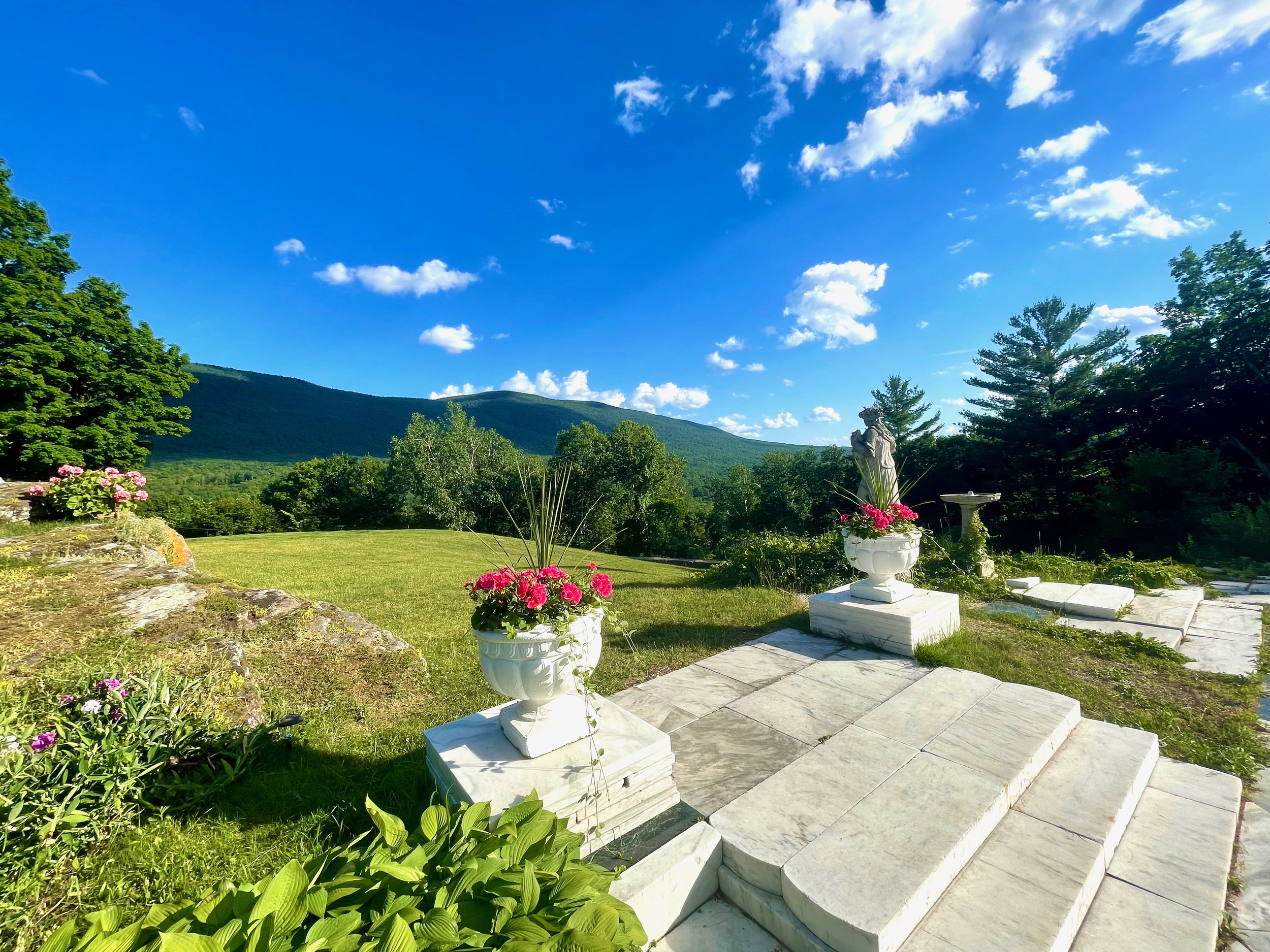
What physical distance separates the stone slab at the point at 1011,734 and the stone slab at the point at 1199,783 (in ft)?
1.24

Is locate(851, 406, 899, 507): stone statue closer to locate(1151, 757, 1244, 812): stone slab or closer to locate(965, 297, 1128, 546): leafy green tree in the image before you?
locate(1151, 757, 1244, 812): stone slab

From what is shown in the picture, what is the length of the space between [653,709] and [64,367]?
22455mm

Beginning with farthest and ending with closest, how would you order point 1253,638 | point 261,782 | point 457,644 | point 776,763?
point 457,644 → point 1253,638 → point 776,763 → point 261,782

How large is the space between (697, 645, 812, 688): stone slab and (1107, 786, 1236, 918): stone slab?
6.08 feet

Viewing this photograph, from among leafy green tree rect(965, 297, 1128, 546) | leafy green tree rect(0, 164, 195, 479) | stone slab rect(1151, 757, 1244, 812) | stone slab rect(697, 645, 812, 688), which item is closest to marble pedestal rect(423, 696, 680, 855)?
stone slab rect(697, 645, 812, 688)

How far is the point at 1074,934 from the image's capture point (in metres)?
1.70

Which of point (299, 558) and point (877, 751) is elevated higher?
point (877, 751)

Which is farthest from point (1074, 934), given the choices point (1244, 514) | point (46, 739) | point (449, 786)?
point (1244, 514)

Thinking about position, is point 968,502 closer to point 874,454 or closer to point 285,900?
point 874,454

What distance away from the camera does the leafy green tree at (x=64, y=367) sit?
547 inches

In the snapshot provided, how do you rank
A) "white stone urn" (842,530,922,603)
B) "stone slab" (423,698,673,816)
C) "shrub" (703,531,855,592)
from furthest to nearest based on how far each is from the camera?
1. "shrub" (703,531,855,592)
2. "white stone urn" (842,530,922,603)
3. "stone slab" (423,698,673,816)

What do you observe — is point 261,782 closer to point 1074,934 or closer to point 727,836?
point 727,836

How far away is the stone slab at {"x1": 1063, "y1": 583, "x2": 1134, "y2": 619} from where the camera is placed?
194 inches

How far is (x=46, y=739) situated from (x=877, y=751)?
A: 368cm
